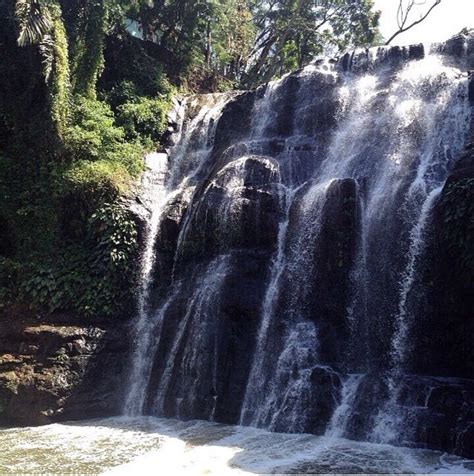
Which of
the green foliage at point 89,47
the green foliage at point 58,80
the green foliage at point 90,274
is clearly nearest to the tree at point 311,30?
the green foliage at point 89,47

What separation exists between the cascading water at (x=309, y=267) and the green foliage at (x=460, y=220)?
599mm

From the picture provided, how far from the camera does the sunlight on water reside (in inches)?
357

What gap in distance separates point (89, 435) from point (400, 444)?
6388 mm

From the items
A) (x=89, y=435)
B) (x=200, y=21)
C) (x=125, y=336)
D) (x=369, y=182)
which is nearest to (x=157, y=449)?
(x=89, y=435)

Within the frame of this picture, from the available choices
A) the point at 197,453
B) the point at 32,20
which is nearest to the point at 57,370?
the point at 197,453

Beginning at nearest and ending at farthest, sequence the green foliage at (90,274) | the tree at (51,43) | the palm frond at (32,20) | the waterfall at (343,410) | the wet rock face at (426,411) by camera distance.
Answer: the wet rock face at (426,411)
the waterfall at (343,410)
the green foliage at (90,274)
the palm frond at (32,20)
the tree at (51,43)

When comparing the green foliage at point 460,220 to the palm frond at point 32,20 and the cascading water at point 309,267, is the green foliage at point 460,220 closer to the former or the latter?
the cascading water at point 309,267

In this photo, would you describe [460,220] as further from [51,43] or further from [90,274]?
[51,43]

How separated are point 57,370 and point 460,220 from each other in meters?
9.90

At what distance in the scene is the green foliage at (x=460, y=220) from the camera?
36.8ft

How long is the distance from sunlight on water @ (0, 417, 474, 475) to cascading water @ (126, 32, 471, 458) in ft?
2.38

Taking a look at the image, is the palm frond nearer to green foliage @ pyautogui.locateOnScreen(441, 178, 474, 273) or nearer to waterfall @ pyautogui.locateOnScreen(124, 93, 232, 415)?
waterfall @ pyautogui.locateOnScreen(124, 93, 232, 415)

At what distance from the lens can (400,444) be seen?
10.1 m

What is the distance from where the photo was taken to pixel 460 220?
1144cm
